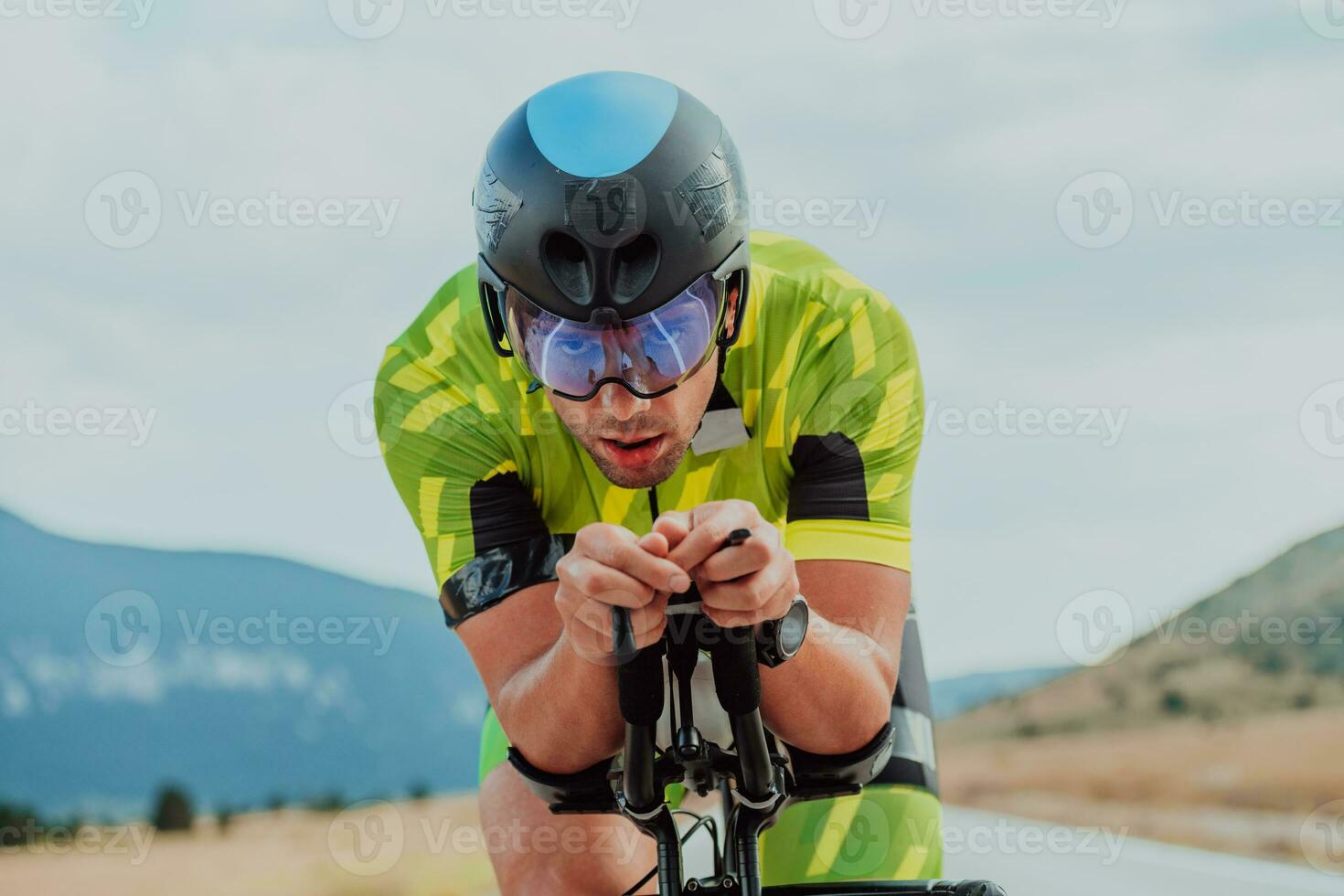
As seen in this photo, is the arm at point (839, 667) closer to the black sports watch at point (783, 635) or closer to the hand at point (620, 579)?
the black sports watch at point (783, 635)

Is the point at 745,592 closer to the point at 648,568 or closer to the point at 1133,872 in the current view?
the point at 648,568

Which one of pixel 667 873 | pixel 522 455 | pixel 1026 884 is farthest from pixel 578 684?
pixel 1026 884

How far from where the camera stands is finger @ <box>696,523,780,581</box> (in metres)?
1.66

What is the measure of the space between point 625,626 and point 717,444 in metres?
1.00

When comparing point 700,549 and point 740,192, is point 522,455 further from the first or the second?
point 700,549

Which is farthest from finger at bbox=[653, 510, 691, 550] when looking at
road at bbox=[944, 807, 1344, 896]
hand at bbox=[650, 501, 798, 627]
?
road at bbox=[944, 807, 1344, 896]

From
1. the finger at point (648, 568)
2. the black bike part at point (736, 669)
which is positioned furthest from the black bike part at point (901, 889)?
the finger at point (648, 568)

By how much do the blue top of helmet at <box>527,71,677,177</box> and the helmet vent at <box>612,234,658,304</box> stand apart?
13 centimetres

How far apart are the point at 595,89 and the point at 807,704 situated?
115 cm

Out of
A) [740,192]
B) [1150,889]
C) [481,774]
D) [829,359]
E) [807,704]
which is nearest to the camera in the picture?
[807,704]

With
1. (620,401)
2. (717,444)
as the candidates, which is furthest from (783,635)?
(717,444)

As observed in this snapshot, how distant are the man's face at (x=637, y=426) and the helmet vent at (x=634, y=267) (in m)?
0.16

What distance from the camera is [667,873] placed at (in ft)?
6.28

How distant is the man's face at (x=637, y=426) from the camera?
2.26 meters
